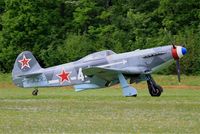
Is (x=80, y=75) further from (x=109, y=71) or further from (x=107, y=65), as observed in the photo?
(x=109, y=71)

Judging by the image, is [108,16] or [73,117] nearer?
[73,117]

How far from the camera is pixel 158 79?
4325cm

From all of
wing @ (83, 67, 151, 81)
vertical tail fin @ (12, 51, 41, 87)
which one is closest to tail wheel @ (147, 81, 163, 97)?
wing @ (83, 67, 151, 81)

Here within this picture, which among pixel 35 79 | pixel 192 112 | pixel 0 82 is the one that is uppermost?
pixel 192 112

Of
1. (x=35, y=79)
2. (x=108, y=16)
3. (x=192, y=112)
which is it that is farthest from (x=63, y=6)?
(x=192, y=112)

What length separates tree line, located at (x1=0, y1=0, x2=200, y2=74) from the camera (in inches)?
2073

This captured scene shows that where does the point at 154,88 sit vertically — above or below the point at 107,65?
below

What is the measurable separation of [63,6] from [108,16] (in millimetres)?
4704

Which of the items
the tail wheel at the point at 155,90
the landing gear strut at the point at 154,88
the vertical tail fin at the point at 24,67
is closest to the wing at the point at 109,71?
the landing gear strut at the point at 154,88

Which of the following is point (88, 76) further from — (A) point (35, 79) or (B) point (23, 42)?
(B) point (23, 42)

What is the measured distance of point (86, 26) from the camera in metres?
58.7

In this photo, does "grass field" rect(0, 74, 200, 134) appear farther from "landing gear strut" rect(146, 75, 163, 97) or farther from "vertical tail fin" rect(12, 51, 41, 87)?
"vertical tail fin" rect(12, 51, 41, 87)

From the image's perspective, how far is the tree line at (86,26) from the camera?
52656 mm

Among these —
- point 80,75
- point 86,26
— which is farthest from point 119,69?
point 86,26
